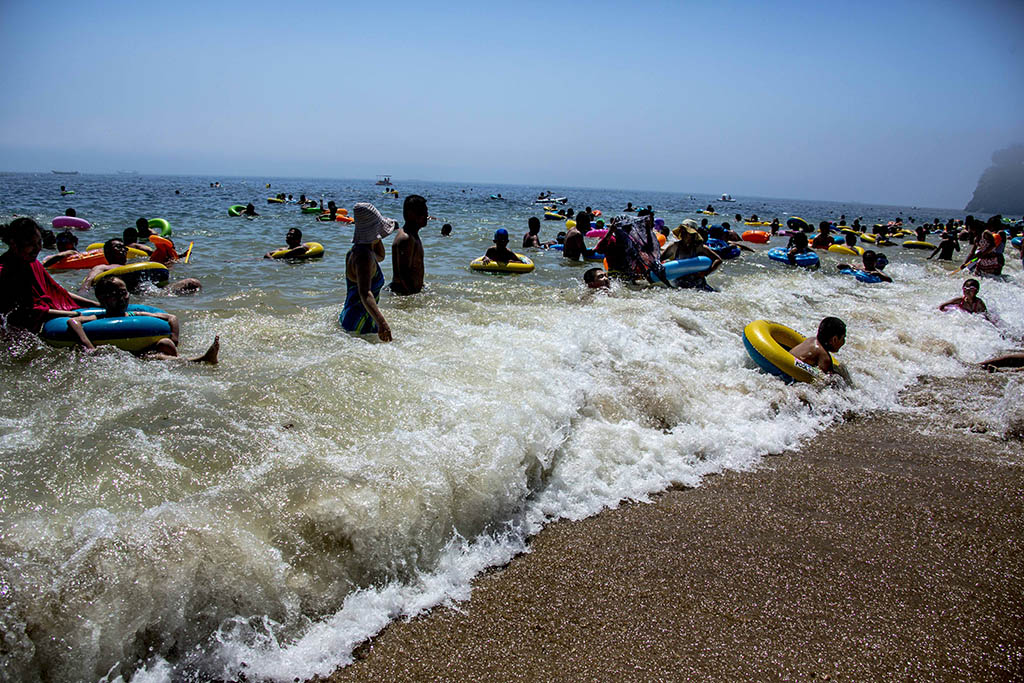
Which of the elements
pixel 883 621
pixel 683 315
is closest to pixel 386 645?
pixel 883 621

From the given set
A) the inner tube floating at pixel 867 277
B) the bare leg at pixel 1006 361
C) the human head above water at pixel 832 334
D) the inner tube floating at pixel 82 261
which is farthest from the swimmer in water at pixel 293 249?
the inner tube floating at pixel 867 277

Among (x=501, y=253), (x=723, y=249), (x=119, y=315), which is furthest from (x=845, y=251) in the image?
(x=119, y=315)

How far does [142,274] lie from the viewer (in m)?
8.02

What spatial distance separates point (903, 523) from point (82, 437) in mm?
5079

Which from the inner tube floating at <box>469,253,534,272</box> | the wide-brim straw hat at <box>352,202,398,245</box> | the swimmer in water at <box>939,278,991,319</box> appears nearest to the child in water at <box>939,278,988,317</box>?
the swimmer in water at <box>939,278,991,319</box>

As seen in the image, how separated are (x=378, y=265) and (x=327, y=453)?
2.55 metres

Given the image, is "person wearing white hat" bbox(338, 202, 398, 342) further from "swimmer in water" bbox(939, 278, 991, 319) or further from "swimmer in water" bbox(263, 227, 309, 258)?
"swimmer in water" bbox(939, 278, 991, 319)

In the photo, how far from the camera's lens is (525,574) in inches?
113

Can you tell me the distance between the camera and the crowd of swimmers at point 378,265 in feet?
15.5

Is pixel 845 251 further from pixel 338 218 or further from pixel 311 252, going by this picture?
pixel 338 218

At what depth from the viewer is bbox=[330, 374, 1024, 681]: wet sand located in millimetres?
2334

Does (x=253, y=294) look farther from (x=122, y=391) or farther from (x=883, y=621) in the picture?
(x=883, y=621)

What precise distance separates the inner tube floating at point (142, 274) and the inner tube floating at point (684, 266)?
26.0 feet

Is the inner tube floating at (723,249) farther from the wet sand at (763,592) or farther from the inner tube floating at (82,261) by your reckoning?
the inner tube floating at (82,261)
